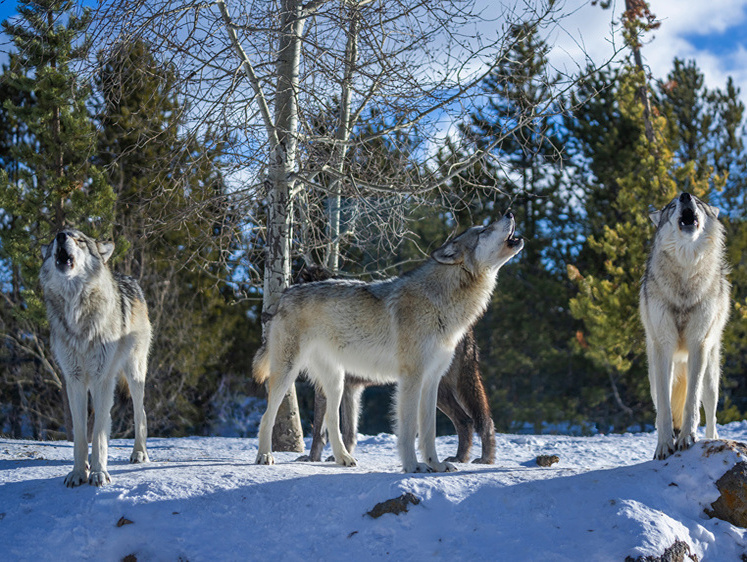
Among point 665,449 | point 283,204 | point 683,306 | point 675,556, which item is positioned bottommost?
point 675,556

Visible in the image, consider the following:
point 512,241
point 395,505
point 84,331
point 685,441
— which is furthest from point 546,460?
point 84,331

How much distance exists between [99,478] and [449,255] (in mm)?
3122

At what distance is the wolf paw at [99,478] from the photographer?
4.91 m

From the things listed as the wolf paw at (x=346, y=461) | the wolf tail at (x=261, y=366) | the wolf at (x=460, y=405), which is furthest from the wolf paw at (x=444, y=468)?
the wolf at (x=460, y=405)

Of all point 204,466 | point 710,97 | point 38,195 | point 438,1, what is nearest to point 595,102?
point 710,97

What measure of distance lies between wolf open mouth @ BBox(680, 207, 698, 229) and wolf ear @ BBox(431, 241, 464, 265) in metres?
1.69

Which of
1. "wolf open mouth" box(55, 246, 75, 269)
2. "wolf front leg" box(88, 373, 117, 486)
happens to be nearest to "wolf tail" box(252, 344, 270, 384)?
"wolf front leg" box(88, 373, 117, 486)

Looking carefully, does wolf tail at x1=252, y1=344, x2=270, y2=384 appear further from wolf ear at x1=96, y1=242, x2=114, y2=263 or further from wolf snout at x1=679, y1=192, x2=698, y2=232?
wolf snout at x1=679, y1=192, x2=698, y2=232

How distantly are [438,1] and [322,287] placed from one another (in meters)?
4.02

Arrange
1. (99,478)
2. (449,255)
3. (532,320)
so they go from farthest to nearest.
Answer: (532,320)
(449,255)
(99,478)

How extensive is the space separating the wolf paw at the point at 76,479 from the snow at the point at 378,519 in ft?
0.18

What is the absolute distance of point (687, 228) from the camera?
A: 494 centimetres

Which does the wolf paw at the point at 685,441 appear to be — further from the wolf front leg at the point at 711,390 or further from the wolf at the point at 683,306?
the wolf front leg at the point at 711,390

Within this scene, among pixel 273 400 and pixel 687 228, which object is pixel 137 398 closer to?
pixel 273 400
